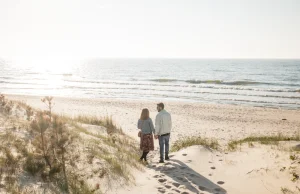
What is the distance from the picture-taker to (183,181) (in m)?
6.88

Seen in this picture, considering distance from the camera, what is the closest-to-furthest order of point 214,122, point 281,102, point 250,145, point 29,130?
point 29,130, point 250,145, point 214,122, point 281,102

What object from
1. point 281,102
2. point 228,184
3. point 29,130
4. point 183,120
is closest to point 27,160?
point 29,130

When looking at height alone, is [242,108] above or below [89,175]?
below

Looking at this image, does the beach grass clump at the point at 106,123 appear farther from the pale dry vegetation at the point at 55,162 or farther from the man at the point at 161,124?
the man at the point at 161,124

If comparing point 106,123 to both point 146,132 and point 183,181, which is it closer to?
point 146,132

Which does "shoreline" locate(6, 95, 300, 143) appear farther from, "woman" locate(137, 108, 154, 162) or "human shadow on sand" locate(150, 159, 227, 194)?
"human shadow on sand" locate(150, 159, 227, 194)

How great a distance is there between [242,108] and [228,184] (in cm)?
2069

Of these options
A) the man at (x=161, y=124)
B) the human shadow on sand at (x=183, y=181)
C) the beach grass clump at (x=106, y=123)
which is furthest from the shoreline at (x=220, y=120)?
the human shadow on sand at (x=183, y=181)

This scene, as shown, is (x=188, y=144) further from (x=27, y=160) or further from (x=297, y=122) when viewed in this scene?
(x=297, y=122)

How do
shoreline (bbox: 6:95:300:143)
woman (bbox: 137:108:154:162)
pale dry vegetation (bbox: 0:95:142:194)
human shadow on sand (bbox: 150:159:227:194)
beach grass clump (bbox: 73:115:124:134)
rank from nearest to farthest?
pale dry vegetation (bbox: 0:95:142:194) → human shadow on sand (bbox: 150:159:227:194) → woman (bbox: 137:108:154:162) → beach grass clump (bbox: 73:115:124:134) → shoreline (bbox: 6:95:300:143)

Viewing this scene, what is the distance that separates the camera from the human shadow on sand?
6363mm

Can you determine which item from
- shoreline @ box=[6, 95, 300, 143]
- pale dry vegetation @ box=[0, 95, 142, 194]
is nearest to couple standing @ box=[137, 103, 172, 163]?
pale dry vegetation @ box=[0, 95, 142, 194]

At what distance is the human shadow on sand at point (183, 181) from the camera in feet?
20.9

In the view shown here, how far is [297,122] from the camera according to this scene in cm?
2020
